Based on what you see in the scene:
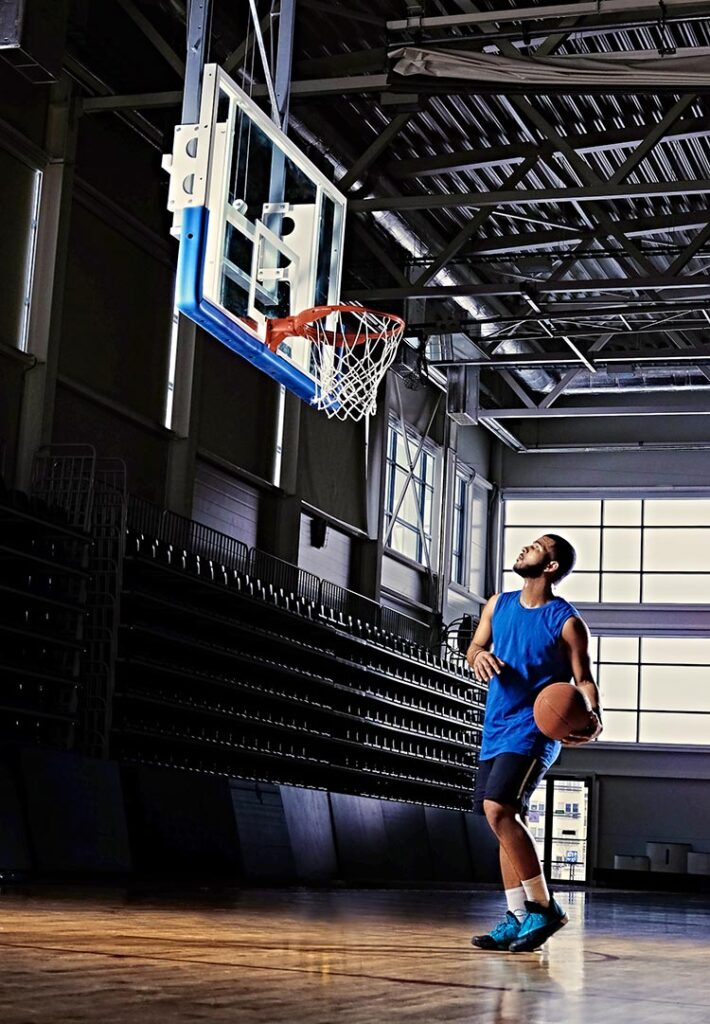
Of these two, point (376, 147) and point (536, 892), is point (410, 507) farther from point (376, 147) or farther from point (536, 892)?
point (536, 892)

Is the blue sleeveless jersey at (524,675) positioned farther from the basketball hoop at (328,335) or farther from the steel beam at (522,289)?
the steel beam at (522,289)

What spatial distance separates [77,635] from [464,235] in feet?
25.9

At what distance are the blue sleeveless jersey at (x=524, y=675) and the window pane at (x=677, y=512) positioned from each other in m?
24.9

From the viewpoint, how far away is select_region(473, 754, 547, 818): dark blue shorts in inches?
241

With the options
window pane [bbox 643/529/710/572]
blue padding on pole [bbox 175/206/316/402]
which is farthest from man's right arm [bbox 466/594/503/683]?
window pane [bbox 643/529/710/572]

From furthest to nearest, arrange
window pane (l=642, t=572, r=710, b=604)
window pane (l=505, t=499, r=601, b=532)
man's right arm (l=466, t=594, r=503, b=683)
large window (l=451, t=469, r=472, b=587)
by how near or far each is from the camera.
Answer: window pane (l=505, t=499, r=601, b=532), window pane (l=642, t=572, r=710, b=604), large window (l=451, t=469, r=472, b=587), man's right arm (l=466, t=594, r=503, b=683)

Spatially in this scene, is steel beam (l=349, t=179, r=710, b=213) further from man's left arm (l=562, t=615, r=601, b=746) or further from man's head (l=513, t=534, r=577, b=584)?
man's left arm (l=562, t=615, r=601, b=746)

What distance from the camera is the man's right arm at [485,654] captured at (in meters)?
6.24

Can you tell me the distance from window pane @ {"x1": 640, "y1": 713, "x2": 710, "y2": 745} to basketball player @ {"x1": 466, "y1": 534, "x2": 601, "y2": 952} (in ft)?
79.3

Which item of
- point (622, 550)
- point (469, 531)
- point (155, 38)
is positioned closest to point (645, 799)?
point (622, 550)

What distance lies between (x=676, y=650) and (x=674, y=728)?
66.4 inches

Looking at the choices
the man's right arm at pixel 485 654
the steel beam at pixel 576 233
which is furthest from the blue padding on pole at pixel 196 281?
the steel beam at pixel 576 233

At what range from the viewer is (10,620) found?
1366cm

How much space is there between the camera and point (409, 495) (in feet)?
89.4
